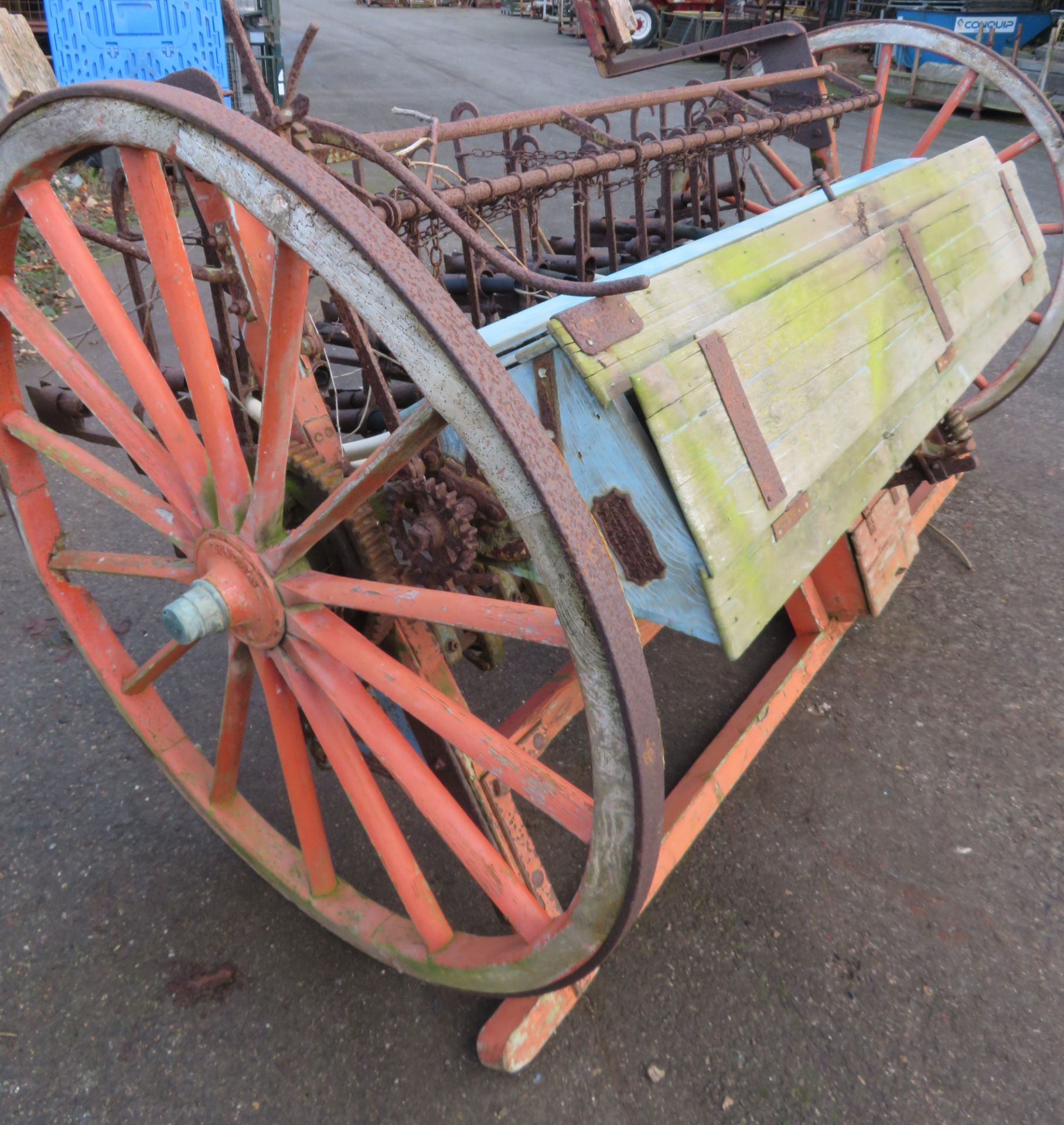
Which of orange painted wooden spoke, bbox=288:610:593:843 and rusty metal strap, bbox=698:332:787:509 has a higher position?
Result: rusty metal strap, bbox=698:332:787:509

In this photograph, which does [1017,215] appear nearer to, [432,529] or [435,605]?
[432,529]

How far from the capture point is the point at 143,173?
118cm

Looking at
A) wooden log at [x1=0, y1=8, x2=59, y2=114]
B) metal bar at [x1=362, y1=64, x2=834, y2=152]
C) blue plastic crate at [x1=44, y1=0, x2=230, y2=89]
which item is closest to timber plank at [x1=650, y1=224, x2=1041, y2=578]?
metal bar at [x1=362, y1=64, x2=834, y2=152]

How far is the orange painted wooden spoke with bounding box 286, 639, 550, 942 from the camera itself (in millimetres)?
1271

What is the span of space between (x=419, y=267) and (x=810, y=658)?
1808 millimetres

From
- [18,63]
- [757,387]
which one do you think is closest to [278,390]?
[757,387]

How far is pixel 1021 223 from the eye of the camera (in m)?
2.64

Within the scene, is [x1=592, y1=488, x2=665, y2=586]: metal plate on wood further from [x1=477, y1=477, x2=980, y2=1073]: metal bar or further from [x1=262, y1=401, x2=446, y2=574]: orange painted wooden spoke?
[x1=477, y1=477, x2=980, y2=1073]: metal bar

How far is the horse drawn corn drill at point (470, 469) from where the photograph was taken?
100 cm

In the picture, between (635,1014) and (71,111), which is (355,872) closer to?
(635,1014)

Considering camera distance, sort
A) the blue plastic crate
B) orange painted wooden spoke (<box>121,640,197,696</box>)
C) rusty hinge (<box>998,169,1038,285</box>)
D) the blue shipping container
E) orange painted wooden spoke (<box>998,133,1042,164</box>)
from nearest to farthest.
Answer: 1. orange painted wooden spoke (<box>121,640,197,696</box>)
2. rusty hinge (<box>998,169,1038,285</box>)
3. orange painted wooden spoke (<box>998,133,1042,164</box>)
4. the blue plastic crate
5. the blue shipping container

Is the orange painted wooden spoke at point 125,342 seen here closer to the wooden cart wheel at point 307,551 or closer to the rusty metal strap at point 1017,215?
the wooden cart wheel at point 307,551

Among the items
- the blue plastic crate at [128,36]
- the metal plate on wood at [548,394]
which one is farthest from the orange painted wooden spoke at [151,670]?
the blue plastic crate at [128,36]

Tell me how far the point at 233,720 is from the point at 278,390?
786 millimetres
